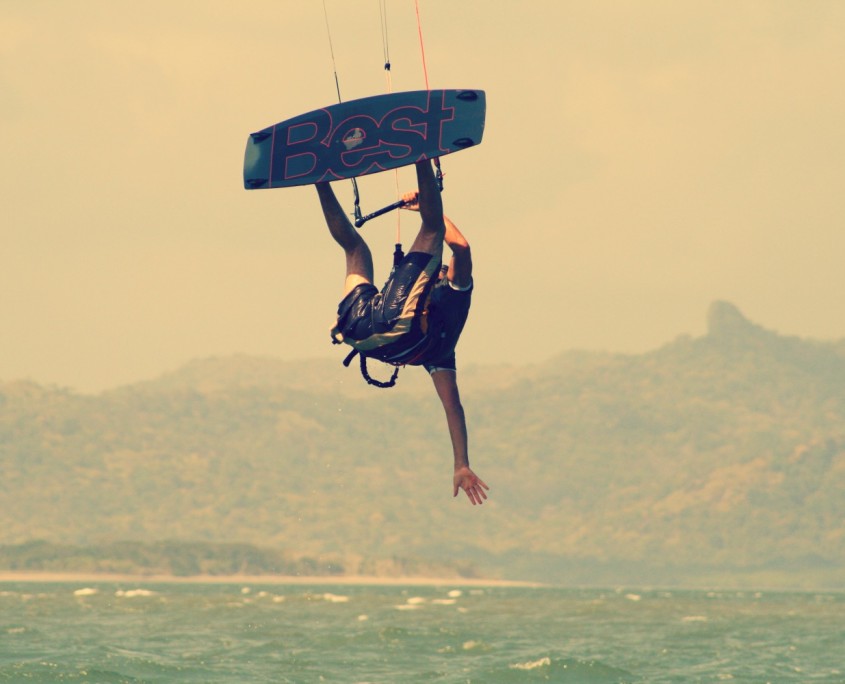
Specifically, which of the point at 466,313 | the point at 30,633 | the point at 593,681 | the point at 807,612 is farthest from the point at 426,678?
the point at 807,612

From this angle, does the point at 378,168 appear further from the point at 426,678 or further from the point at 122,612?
the point at 122,612

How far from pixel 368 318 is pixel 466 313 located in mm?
1116

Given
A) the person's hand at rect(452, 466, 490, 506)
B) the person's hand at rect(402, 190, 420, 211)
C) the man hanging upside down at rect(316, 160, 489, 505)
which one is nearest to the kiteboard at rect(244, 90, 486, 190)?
the man hanging upside down at rect(316, 160, 489, 505)

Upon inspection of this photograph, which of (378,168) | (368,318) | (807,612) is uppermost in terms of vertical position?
(378,168)

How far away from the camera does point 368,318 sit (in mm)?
14906

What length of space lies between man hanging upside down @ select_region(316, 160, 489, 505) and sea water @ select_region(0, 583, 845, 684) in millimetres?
26093

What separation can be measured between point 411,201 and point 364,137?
1.07 metres

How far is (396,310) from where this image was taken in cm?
1475

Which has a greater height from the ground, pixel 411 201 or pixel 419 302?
pixel 411 201

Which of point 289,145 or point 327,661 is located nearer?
point 289,145

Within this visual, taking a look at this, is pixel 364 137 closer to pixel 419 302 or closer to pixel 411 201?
pixel 411 201

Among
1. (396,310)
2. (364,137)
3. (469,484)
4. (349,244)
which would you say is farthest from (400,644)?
(364,137)

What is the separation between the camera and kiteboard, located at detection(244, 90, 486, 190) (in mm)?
13844

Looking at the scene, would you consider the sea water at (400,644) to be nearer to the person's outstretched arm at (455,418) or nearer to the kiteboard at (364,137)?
the person's outstretched arm at (455,418)
